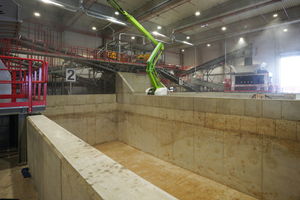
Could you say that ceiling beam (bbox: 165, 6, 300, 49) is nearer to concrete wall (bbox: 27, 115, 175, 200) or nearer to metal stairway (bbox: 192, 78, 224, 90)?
metal stairway (bbox: 192, 78, 224, 90)

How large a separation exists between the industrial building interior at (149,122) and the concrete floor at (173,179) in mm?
55

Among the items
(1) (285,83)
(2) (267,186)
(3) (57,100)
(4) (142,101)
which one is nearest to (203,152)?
(2) (267,186)

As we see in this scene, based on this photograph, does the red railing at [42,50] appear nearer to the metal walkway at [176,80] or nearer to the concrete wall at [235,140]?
the metal walkway at [176,80]

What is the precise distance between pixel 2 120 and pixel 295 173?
11058 mm

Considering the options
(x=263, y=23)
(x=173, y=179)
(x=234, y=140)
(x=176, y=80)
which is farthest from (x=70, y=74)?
(x=263, y=23)

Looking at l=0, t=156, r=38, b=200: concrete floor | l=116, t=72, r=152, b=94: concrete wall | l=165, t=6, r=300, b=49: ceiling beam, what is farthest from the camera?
l=165, t=6, r=300, b=49: ceiling beam

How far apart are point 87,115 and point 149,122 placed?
16.2 ft

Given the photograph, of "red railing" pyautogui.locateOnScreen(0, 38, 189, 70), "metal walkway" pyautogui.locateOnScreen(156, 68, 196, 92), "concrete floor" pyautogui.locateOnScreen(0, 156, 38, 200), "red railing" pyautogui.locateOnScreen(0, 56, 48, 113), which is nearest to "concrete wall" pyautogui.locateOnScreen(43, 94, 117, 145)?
"red railing" pyautogui.locateOnScreen(0, 38, 189, 70)

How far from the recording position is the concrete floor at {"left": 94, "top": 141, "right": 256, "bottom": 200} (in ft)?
20.9

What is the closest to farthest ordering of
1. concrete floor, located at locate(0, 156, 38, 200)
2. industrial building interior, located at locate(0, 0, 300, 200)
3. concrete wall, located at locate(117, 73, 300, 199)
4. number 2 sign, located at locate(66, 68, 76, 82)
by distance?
industrial building interior, located at locate(0, 0, 300, 200) < concrete floor, located at locate(0, 156, 38, 200) < concrete wall, located at locate(117, 73, 300, 199) < number 2 sign, located at locate(66, 68, 76, 82)

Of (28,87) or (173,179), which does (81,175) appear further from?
(173,179)

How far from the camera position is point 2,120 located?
688 centimetres

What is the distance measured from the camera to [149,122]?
1052 centimetres

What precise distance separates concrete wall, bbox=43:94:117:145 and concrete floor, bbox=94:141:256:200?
2320mm
